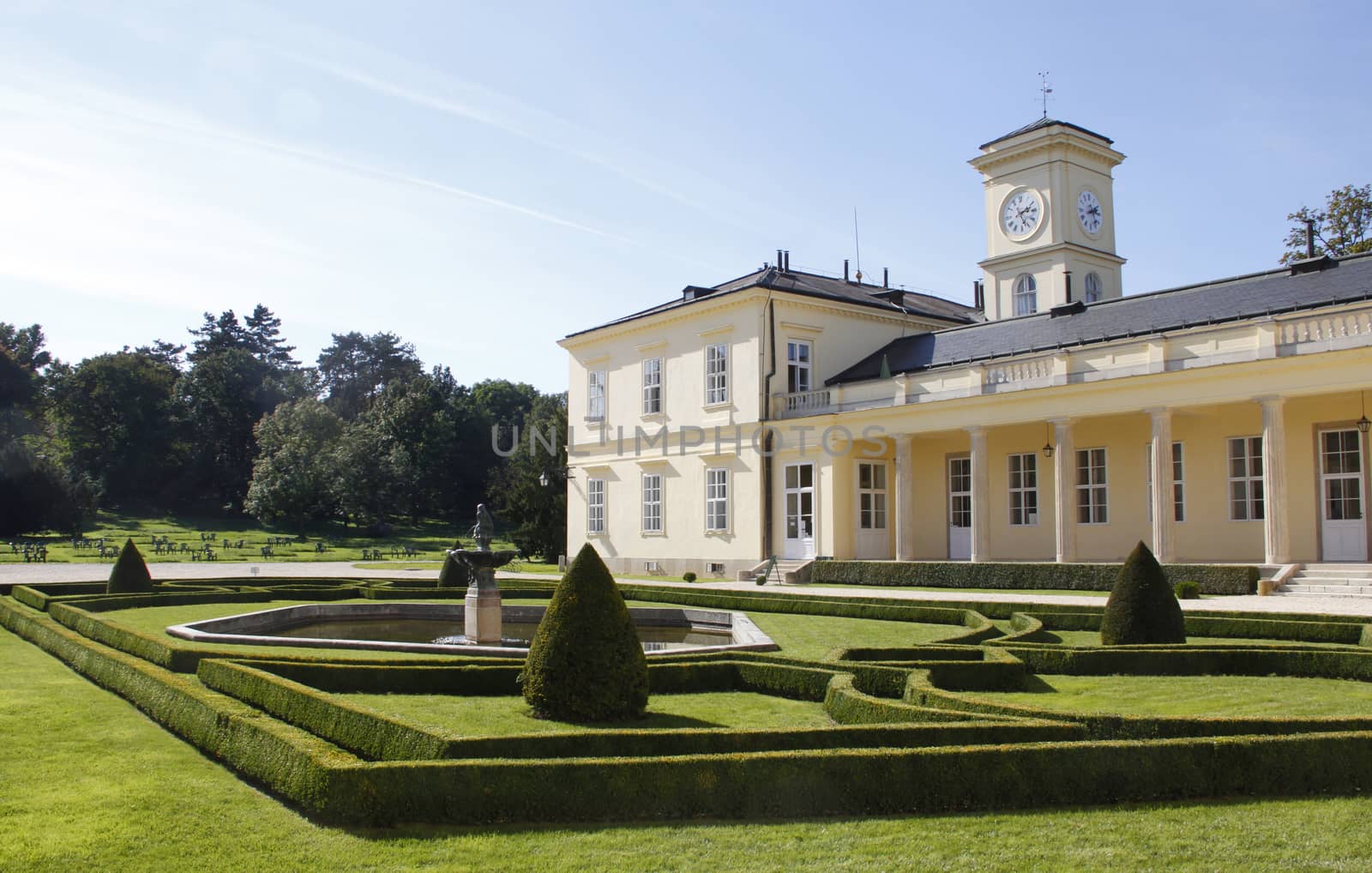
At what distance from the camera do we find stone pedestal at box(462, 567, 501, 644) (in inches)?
675

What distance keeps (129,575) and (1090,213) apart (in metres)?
34.8

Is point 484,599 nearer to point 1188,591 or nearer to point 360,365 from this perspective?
point 1188,591

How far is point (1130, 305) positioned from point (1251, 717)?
22605mm

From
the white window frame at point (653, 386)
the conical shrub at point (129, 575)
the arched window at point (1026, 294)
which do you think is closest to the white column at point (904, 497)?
the white window frame at point (653, 386)

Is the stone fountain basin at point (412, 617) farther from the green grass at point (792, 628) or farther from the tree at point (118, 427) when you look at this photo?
the tree at point (118, 427)

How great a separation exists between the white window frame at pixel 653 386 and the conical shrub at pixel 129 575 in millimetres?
18019

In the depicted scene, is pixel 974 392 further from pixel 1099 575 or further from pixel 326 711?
pixel 326 711

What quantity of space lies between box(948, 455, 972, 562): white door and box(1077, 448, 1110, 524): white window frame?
10.9 ft

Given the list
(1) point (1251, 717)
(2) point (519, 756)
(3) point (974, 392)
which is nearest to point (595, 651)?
(2) point (519, 756)

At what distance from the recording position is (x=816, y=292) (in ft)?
115

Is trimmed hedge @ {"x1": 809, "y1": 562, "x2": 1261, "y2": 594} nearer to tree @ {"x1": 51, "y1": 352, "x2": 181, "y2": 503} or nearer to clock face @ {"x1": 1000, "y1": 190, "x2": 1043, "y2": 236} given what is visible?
clock face @ {"x1": 1000, "y1": 190, "x2": 1043, "y2": 236}

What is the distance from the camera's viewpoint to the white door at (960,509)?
32.2 metres

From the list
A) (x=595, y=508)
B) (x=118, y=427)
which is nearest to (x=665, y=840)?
(x=595, y=508)

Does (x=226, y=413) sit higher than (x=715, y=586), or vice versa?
(x=226, y=413)
